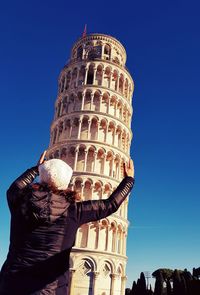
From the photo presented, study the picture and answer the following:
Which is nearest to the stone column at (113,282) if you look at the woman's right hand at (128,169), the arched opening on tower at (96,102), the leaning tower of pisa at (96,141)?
the leaning tower of pisa at (96,141)

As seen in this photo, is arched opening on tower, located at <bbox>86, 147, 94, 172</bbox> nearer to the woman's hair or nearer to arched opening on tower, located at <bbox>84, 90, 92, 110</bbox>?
arched opening on tower, located at <bbox>84, 90, 92, 110</bbox>

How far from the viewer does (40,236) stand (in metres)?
2.09

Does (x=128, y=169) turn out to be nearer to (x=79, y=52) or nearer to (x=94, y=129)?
(x=94, y=129)

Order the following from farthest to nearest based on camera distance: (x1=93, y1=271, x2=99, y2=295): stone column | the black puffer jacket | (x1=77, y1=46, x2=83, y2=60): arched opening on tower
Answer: (x1=77, y1=46, x2=83, y2=60): arched opening on tower
(x1=93, y1=271, x2=99, y2=295): stone column
the black puffer jacket

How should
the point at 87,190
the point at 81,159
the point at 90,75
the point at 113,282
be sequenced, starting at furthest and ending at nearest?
the point at 90,75 < the point at 81,159 < the point at 87,190 < the point at 113,282

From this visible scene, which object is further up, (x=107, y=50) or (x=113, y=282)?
(x=107, y=50)

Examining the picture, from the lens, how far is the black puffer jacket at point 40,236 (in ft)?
6.61

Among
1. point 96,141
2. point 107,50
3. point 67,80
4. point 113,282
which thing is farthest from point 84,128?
point 113,282

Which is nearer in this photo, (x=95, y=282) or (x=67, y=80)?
(x=95, y=282)

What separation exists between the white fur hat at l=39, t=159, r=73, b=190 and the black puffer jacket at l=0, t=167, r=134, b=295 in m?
0.07

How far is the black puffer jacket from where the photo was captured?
2016mm

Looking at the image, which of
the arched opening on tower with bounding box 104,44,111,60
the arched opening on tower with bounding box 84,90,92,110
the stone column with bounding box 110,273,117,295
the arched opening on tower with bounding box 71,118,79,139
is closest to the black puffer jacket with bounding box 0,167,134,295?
the stone column with bounding box 110,273,117,295

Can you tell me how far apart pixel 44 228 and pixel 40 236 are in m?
0.06

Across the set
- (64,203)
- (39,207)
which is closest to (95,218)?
(64,203)
